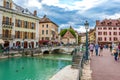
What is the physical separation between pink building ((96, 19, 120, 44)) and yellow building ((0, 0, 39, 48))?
3315 cm

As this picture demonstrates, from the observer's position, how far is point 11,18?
49531 millimetres

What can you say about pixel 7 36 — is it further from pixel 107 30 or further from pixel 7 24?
pixel 107 30

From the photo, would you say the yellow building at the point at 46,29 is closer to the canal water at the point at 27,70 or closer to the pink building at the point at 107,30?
the pink building at the point at 107,30

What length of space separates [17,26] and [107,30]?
43534 mm

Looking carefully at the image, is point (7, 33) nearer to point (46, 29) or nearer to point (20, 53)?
point (20, 53)

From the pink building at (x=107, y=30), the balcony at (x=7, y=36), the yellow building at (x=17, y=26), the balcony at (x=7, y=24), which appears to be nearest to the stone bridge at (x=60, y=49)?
the yellow building at (x=17, y=26)

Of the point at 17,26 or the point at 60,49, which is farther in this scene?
the point at 60,49

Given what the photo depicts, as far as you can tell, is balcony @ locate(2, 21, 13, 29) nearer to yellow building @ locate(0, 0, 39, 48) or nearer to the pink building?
yellow building @ locate(0, 0, 39, 48)

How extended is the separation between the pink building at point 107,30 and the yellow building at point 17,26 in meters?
33.2

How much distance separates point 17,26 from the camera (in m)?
51.8

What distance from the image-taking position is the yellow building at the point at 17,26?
47281 mm

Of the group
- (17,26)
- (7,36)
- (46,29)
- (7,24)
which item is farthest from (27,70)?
(46,29)

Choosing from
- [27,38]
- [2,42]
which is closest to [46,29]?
[27,38]

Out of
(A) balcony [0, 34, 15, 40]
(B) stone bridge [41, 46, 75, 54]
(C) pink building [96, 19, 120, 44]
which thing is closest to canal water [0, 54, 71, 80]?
(A) balcony [0, 34, 15, 40]
